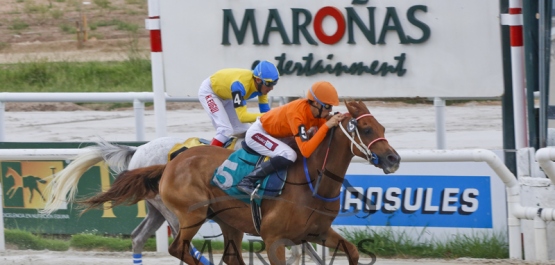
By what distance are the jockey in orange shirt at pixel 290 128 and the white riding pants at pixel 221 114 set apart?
0.83 m

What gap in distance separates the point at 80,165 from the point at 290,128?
6.19 feet

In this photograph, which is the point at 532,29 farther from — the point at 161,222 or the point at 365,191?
the point at 161,222

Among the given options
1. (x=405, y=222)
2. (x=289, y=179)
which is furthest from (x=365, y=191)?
(x=289, y=179)

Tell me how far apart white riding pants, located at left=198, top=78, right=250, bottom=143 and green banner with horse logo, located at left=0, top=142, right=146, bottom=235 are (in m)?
1.01

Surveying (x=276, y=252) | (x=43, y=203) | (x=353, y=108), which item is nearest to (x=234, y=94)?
(x=353, y=108)

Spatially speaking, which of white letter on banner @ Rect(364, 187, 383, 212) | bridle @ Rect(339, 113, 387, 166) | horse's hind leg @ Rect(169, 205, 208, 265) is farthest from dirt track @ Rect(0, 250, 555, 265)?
bridle @ Rect(339, 113, 387, 166)

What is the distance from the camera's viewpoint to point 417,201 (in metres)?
6.93

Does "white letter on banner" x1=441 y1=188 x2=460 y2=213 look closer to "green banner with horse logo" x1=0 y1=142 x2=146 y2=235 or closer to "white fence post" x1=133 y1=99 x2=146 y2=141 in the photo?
"green banner with horse logo" x1=0 y1=142 x2=146 y2=235

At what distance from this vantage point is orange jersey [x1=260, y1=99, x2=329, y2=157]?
5551 mm

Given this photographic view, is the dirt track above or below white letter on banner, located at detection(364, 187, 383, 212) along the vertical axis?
below

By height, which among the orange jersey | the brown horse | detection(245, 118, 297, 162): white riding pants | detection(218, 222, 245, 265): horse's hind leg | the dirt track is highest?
the orange jersey

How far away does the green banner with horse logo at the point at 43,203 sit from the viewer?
302 inches

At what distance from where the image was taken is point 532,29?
Answer: 261 inches

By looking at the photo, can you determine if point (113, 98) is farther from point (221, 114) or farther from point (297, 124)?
point (297, 124)
